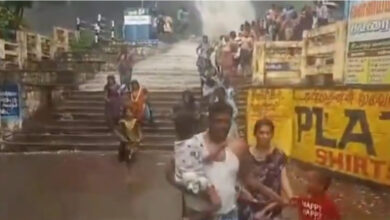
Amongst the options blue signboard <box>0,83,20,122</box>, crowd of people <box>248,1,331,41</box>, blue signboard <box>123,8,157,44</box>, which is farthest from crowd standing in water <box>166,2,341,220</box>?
blue signboard <box>0,83,20,122</box>

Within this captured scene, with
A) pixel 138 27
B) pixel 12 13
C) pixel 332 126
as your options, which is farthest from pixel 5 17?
pixel 332 126

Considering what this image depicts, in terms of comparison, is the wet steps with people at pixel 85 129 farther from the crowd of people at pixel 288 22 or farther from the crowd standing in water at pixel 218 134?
the crowd of people at pixel 288 22

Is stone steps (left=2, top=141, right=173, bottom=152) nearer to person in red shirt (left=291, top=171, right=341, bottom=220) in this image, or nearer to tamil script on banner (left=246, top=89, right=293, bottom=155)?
tamil script on banner (left=246, top=89, right=293, bottom=155)

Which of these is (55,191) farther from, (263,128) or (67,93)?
(263,128)

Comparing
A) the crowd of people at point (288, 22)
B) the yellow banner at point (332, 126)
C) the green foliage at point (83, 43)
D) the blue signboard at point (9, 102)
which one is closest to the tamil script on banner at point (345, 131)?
the yellow banner at point (332, 126)

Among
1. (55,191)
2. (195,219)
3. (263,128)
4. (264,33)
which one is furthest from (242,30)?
(55,191)

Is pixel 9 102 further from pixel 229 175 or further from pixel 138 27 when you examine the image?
pixel 229 175

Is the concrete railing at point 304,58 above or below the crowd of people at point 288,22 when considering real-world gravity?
below
